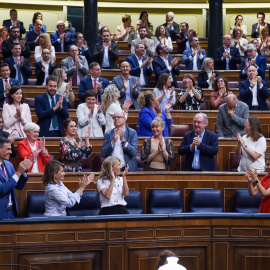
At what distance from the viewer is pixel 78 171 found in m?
7.77

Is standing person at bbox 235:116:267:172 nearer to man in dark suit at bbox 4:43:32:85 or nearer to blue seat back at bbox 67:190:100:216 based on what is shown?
blue seat back at bbox 67:190:100:216

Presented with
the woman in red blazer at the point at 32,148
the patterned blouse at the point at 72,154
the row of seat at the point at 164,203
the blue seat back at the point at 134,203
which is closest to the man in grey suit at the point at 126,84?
the patterned blouse at the point at 72,154

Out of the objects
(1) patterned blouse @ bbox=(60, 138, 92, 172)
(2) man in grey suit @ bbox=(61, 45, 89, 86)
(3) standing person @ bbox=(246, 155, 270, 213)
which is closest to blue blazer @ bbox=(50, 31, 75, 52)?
(2) man in grey suit @ bbox=(61, 45, 89, 86)

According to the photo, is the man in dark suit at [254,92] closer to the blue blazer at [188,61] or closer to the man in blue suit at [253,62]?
the man in blue suit at [253,62]

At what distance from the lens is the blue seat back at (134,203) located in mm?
7270

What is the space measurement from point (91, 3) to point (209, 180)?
5.81 metres

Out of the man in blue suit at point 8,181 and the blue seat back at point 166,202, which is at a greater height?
the man in blue suit at point 8,181

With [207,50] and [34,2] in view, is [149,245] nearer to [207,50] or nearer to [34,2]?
[207,50]

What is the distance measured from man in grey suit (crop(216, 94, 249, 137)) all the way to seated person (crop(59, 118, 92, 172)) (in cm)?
192

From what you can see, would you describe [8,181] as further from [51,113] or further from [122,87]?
[122,87]

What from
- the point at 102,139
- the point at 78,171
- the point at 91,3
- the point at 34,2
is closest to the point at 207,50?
the point at 91,3

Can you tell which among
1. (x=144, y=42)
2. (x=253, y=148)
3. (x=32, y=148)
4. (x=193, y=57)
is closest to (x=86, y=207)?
(x=32, y=148)

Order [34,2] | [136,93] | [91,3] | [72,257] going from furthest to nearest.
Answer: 1. [34,2]
2. [91,3]
3. [136,93]
4. [72,257]

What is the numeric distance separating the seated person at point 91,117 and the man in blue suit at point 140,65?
5.80ft
